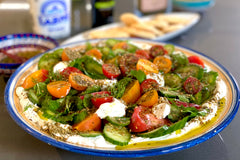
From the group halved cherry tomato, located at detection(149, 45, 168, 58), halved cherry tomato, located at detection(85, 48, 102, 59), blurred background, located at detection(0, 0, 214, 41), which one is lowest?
blurred background, located at detection(0, 0, 214, 41)

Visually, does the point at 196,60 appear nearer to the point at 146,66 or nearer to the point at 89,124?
the point at 146,66

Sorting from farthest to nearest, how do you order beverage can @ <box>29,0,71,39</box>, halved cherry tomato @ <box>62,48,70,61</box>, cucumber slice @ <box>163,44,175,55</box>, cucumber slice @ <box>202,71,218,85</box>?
beverage can @ <box>29,0,71,39</box>, cucumber slice @ <box>163,44,175,55</box>, halved cherry tomato @ <box>62,48,70,61</box>, cucumber slice @ <box>202,71,218,85</box>

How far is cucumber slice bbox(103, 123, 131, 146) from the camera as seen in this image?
1205 millimetres

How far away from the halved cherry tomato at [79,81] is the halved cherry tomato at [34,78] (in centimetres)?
19

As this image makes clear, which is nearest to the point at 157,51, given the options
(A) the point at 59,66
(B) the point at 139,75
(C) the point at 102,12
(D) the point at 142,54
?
(D) the point at 142,54

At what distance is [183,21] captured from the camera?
2.72 metres

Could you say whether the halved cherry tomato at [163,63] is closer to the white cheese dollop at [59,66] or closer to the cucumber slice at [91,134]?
the white cheese dollop at [59,66]

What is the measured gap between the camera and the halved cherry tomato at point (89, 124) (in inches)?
50.7

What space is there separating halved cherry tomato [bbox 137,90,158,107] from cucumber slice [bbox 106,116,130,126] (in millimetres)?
115

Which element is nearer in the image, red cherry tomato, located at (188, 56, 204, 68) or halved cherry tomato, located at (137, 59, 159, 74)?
halved cherry tomato, located at (137, 59, 159, 74)

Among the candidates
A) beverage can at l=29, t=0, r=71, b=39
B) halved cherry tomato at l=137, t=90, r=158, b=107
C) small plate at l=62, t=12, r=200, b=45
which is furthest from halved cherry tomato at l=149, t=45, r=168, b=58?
beverage can at l=29, t=0, r=71, b=39

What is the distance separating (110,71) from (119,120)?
367 mm

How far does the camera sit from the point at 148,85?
1.50m

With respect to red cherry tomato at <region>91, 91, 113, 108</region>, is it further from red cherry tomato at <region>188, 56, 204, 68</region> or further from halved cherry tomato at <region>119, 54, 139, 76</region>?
red cherry tomato at <region>188, 56, 204, 68</region>
